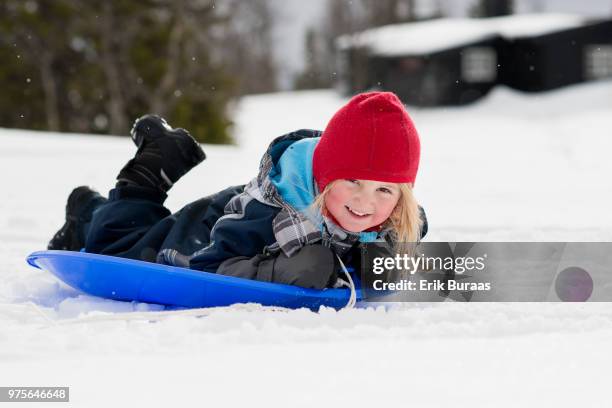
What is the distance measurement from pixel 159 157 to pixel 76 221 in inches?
18.7

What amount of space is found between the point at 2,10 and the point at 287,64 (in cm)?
2202

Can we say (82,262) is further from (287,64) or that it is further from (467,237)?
(287,64)

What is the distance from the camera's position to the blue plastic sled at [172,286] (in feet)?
6.32

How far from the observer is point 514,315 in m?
1.83

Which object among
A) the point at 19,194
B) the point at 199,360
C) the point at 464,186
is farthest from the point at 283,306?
the point at 464,186

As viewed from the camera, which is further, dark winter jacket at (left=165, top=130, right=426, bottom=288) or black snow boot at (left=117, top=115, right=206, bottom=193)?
black snow boot at (left=117, top=115, right=206, bottom=193)

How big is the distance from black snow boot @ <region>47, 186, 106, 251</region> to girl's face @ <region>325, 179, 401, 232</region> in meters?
1.19

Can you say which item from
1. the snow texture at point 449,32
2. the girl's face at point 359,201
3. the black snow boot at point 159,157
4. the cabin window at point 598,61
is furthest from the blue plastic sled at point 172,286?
the cabin window at point 598,61

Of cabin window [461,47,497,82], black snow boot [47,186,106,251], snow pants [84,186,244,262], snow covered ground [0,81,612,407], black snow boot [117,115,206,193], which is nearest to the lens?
snow covered ground [0,81,612,407]

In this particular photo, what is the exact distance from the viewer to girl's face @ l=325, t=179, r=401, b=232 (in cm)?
194

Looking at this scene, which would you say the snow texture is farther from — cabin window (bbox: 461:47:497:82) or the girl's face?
the girl's face

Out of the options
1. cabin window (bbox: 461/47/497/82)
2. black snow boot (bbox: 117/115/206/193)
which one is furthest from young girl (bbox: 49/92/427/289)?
cabin window (bbox: 461/47/497/82)

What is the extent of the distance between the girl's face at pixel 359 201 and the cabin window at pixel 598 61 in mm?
20505

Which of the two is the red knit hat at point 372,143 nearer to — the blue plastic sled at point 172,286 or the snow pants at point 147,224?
the blue plastic sled at point 172,286
